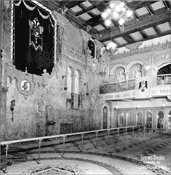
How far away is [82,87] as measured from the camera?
49.9 ft

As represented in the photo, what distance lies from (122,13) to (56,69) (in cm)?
605

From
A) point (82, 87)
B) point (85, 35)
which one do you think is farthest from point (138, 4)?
point (82, 87)

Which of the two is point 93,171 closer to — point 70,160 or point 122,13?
point 70,160

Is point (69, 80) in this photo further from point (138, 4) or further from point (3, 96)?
point (138, 4)

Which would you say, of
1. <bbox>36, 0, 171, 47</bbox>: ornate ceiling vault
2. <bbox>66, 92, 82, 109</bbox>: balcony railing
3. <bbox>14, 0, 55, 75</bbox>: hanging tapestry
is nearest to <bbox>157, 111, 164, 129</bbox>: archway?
<bbox>36, 0, 171, 47</bbox>: ornate ceiling vault

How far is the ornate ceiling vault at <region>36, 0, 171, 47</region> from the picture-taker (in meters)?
12.3

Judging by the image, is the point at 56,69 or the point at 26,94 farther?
the point at 56,69

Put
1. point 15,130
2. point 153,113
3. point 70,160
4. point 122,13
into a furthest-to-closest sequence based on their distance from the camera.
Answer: point 153,113, point 15,130, point 122,13, point 70,160

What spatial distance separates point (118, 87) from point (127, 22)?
5.51 meters

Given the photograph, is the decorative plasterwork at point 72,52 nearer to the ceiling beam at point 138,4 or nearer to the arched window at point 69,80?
the arched window at point 69,80

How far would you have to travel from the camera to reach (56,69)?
12.7 metres

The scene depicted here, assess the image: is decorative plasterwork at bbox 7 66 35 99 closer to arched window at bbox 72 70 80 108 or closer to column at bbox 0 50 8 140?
column at bbox 0 50 8 140

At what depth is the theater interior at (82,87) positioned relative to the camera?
624 centimetres

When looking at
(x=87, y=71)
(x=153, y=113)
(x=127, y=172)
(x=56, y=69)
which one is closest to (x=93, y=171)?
(x=127, y=172)
